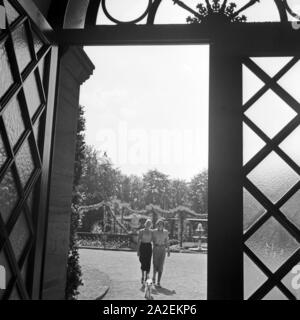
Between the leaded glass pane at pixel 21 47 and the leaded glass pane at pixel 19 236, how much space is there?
1.04 metres

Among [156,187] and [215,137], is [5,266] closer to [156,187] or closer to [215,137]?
[215,137]

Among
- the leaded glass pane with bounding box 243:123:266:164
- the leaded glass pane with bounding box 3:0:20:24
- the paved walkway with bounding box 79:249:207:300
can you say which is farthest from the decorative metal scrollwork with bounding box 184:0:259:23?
the paved walkway with bounding box 79:249:207:300

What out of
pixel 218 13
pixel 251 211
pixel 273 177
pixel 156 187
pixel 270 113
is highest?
pixel 156 187

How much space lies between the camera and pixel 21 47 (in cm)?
264

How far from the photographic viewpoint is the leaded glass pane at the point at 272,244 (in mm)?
2781

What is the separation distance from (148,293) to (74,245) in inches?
84.9

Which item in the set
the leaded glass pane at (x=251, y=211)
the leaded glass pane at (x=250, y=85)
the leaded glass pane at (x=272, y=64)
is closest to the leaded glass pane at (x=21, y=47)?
the leaded glass pane at (x=250, y=85)

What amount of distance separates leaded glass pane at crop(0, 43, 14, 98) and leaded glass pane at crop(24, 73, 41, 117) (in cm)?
20

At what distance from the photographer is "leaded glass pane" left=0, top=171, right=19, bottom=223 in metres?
2.44

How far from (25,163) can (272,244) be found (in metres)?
1.86

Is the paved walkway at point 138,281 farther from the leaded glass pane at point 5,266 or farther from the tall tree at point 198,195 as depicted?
the tall tree at point 198,195

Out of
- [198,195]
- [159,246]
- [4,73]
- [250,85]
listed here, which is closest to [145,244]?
[159,246]

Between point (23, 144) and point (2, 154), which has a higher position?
point (23, 144)

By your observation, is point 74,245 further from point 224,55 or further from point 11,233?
point 224,55
